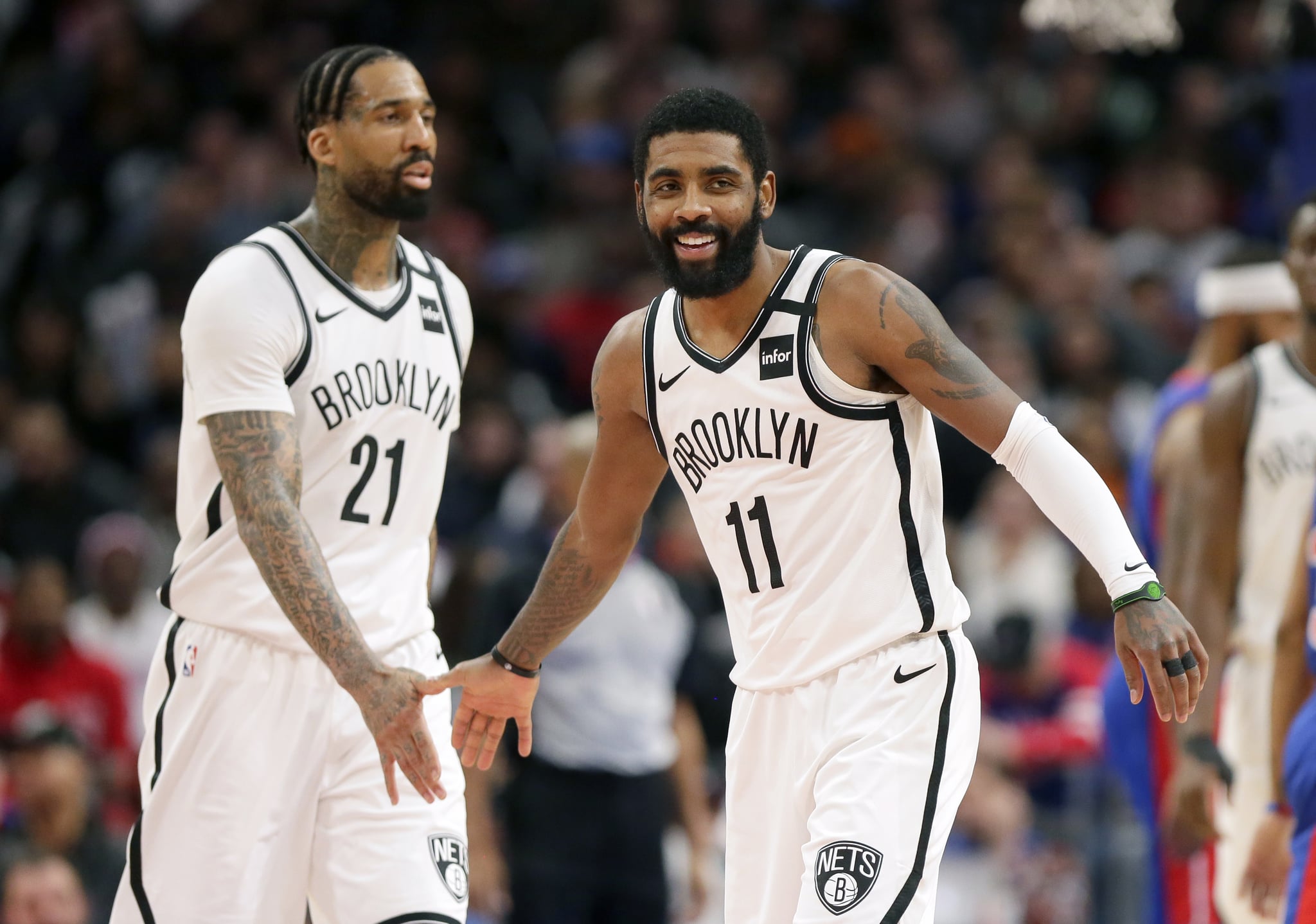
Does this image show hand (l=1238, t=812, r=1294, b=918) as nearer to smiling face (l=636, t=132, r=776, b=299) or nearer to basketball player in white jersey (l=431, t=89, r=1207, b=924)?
basketball player in white jersey (l=431, t=89, r=1207, b=924)

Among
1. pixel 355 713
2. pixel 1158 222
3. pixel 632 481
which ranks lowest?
pixel 355 713

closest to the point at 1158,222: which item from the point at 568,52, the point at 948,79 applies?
the point at 948,79

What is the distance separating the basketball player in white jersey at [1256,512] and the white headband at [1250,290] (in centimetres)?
123

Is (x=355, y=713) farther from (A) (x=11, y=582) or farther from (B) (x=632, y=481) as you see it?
(A) (x=11, y=582)

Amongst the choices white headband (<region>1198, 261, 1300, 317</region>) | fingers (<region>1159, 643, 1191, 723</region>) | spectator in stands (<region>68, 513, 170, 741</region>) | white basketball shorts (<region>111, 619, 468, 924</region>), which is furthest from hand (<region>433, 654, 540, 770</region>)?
spectator in stands (<region>68, 513, 170, 741</region>)

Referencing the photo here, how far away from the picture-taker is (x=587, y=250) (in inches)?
543

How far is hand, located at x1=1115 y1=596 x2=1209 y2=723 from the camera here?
171 inches

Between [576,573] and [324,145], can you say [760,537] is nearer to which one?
[576,573]

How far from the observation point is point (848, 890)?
448 cm

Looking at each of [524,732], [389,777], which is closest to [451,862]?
[389,777]

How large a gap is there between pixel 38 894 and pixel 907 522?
15.7 ft

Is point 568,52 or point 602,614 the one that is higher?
point 568,52

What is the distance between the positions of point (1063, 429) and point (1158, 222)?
3.17 metres

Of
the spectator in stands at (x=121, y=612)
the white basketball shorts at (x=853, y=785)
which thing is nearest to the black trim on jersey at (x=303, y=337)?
the white basketball shorts at (x=853, y=785)
